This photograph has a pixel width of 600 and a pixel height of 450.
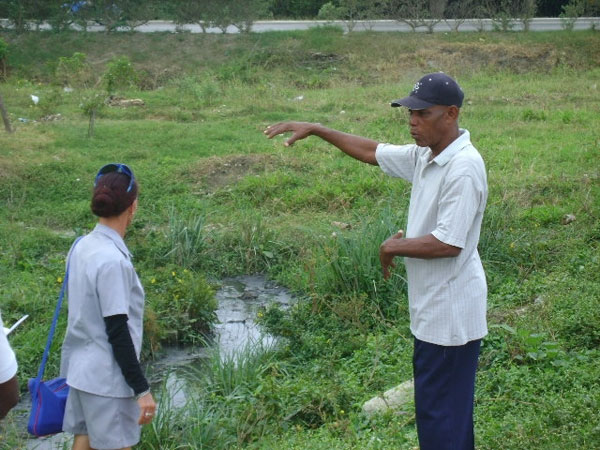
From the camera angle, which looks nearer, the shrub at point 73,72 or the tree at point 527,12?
the shrub at point 73,72

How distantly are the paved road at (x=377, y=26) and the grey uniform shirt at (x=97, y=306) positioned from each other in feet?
66.7

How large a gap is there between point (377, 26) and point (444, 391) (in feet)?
70.1

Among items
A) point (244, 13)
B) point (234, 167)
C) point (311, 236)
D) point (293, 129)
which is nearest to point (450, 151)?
point (293, 129)

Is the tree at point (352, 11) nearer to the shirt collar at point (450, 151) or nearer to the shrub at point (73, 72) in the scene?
the shrub at point (73, 72)

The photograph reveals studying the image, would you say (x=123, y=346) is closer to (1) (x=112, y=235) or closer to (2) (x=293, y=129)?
(1) (x=112, y=235)

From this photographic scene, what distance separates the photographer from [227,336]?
23.6 ft

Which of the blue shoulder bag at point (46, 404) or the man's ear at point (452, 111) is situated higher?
the man's ear at point (452, 111)

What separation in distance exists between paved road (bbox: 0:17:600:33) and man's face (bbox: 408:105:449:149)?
19984 millimetres

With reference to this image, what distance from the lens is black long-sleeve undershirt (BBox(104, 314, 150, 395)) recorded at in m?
3.29

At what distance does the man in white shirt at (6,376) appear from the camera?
2805 millimetres

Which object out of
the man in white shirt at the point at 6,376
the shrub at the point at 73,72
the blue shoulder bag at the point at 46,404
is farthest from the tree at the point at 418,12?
the man in white shirt at the point at 6,376

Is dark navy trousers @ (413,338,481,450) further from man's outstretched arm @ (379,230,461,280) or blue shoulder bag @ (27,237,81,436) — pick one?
blue shoulder bag @ (27,237,81,436)

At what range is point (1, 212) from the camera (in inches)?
372

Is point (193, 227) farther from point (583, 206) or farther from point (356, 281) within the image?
point (583, 206)
